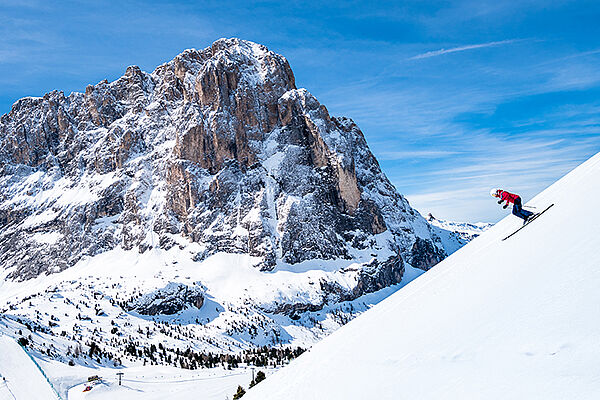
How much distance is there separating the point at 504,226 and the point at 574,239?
4.63 m

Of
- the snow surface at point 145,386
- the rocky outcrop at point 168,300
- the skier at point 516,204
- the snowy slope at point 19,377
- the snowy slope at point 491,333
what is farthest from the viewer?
the rocky outcrop at point 168,300

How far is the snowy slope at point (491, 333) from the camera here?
418 cm

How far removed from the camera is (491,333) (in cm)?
515

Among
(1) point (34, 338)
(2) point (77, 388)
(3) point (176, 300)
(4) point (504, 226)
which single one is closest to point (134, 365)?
(1) point (34, 338)

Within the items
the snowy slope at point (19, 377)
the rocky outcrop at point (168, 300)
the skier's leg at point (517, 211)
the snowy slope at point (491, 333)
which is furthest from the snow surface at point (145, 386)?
the rocky outcrop at point (168, 300)

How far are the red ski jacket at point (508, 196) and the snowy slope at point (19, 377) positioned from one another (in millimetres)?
43664

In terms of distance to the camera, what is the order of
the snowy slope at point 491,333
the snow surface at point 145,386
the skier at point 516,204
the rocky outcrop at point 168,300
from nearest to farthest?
the snowy slope at point 491,333 < the skier at point 516,204 < the snow surface at point 145,386 < the rocky outcrop at point 168,300

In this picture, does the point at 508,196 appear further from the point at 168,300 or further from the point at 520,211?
the point at 168,300

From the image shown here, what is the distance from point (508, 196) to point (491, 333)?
7.05m

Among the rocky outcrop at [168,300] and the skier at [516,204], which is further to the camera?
the rocky outcrop at [168,300]

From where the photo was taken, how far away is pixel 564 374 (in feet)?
12.8

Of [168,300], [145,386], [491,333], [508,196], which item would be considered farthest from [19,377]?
[168,300]

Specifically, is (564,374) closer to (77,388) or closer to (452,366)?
→ (452,366)

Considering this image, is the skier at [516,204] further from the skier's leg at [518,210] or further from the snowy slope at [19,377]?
the snowy slope at [19,377]
